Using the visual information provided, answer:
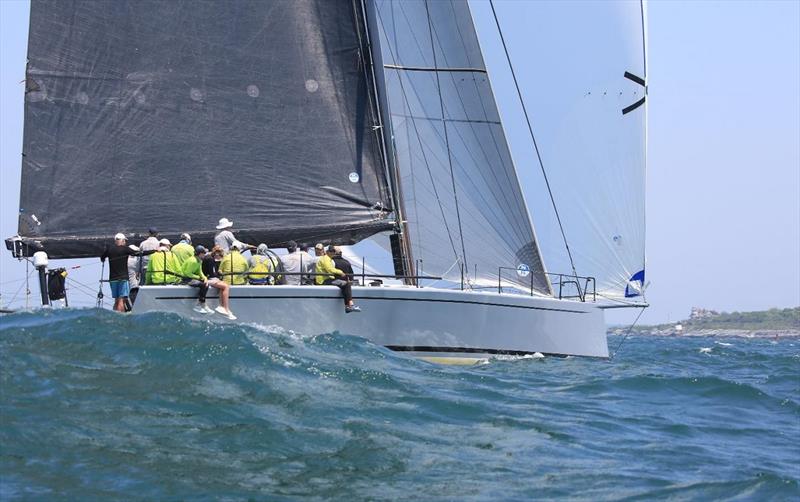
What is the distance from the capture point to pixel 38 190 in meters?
18.0

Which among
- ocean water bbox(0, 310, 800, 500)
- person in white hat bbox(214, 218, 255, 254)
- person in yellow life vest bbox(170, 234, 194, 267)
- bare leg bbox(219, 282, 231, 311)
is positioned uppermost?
person in white hat bbox(214, 218, 255, 254)

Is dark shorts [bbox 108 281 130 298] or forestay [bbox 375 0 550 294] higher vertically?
forestay [bbox 375 0 550 294]

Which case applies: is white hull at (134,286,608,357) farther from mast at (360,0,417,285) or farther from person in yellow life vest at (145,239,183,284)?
mast at (360,0,417,285)

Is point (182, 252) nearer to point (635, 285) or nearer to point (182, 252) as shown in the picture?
point (182, 252)

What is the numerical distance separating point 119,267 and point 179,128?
235 cm

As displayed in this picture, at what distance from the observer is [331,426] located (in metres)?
9.43

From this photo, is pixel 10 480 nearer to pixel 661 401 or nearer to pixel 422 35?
pixel 661 401

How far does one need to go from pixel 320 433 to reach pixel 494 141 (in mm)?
10956

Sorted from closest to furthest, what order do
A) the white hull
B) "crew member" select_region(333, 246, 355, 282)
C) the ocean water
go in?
the ocean water < the white hull < "crew member" select_region(333, 246, 355, 282)

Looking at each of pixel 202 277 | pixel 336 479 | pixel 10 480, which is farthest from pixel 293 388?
pixel 202 277

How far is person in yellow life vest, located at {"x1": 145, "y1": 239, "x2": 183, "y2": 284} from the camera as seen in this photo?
51.6 ft

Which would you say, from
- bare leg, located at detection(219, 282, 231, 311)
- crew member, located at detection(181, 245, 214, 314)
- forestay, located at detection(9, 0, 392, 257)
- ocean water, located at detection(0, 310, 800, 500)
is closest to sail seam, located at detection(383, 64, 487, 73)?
forestay, located at detection(9, 0, 392, 257)

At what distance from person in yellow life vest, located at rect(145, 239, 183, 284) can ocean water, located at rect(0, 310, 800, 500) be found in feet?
6.17

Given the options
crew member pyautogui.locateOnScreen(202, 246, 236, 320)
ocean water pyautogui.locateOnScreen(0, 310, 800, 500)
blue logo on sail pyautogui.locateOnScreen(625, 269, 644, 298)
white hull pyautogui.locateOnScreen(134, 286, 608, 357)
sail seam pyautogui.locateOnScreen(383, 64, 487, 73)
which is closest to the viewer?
ocean water pyautogui.locateOnScreen(0, 310, 800, 500)
